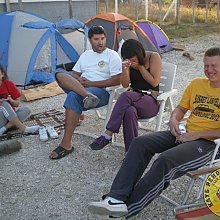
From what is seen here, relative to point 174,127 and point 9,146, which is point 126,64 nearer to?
point 174,127

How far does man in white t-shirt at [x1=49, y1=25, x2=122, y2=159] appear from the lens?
362 cm

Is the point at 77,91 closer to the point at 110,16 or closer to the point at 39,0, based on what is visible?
the point at 110,16

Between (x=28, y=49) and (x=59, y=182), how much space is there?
11.9 feet

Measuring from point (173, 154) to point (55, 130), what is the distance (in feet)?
6.68

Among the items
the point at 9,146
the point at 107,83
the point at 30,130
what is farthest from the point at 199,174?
the point at 30,130

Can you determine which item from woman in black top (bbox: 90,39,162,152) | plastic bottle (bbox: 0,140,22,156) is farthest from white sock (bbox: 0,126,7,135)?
woman in black top (bbox: 90,39,162,152)

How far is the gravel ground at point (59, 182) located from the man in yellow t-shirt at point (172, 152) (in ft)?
1.13

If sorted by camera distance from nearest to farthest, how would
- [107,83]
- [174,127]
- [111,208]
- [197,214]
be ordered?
[197,214]
[111,208]
[174,127]
[107,83]

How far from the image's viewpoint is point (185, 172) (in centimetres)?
246

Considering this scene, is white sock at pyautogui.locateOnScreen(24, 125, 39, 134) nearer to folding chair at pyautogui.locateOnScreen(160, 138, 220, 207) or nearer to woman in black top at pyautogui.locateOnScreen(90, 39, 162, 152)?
woman in black top at pyautogui.locateOnScreen(90, 39, 162, 152)

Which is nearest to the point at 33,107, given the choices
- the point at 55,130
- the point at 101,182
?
the point at 55,130

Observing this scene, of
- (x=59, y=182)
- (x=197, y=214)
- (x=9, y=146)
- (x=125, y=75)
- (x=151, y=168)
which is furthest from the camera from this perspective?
(x=9, y=146)

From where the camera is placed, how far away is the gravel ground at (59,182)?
274 centimetres

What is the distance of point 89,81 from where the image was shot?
3.96 m
